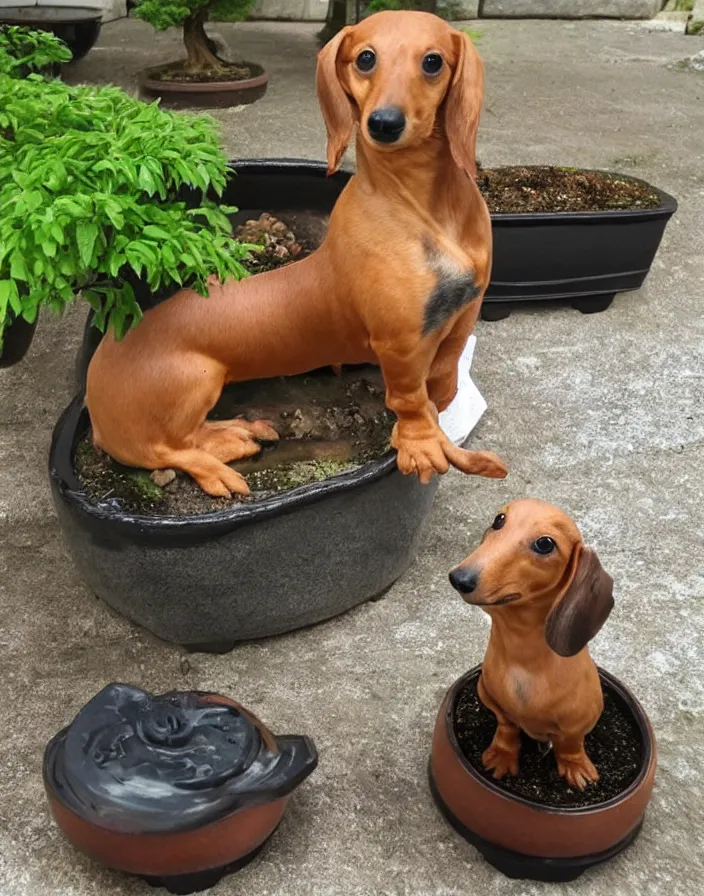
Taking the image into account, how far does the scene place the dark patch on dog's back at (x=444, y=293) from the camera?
1480 mm

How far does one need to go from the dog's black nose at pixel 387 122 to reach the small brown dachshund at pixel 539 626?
0.55 metres

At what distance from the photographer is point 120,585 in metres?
1.77

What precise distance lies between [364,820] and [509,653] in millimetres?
444

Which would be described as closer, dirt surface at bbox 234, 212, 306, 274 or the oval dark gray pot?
the oval dark gray pot

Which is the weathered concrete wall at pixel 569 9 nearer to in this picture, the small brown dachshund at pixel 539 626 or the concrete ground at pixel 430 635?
the concrete ground at pixel 430 635

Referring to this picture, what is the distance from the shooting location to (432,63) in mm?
1337

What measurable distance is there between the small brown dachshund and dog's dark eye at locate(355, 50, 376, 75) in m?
0.67

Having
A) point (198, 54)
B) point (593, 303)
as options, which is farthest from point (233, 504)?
point (198, 54)

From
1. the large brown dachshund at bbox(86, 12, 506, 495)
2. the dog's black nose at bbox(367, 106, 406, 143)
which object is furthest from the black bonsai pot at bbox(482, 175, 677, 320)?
the dog's black nose at bbox(367, 106, 406, 143)

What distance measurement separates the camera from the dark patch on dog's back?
148cm

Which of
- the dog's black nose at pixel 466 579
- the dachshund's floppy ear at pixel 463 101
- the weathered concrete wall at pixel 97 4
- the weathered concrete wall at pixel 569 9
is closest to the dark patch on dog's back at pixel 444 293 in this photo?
the dachshund's floppy ear at pixel 463 101

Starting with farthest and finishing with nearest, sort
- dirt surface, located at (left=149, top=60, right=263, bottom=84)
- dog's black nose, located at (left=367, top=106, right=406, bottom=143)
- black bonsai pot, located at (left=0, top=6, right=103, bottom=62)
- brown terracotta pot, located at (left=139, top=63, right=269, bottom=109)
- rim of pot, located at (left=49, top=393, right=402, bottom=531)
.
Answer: black bonsai pot, located at (left=0, top=6, right=103, bottom=62), dirt surface, located at (left=149, top=60, right=263, bottom=84), brown terracotta pot, located at (left=139, top=63, right=269, bottom=109), rim of pot, located at (left=49, top=393, right=402, bottom=531), dog's black nose, located at (left=367, top=106, right=406, bottom=143)

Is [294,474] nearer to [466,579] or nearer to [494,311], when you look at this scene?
[466,579]

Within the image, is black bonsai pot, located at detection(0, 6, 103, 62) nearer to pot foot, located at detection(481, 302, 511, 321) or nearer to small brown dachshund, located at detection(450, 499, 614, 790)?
pot foot, located at detection(481, 302, 511, 321)
